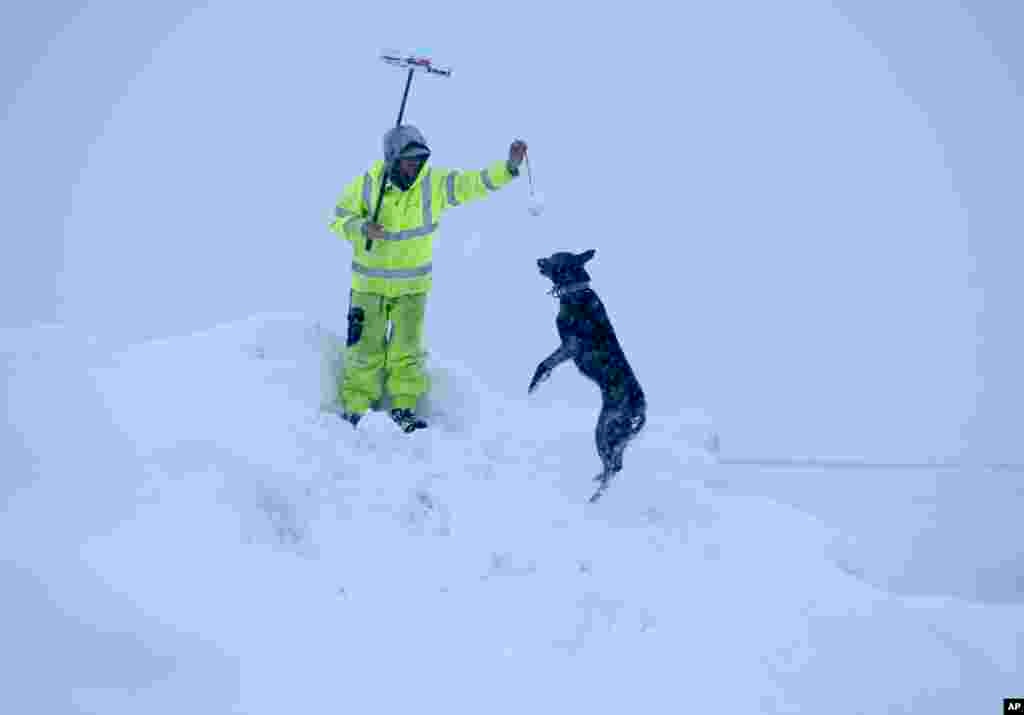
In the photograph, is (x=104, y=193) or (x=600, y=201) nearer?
(x=600, y=201)

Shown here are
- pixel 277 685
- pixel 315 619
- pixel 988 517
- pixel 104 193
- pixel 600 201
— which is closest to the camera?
pixel 277 685

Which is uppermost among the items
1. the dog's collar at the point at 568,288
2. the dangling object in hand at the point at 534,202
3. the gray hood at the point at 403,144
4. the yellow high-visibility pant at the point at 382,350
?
the gray hood at the point at 403,144

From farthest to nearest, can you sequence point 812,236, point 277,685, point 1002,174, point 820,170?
point 1002,174 → point 820,170 → point 812,236 → point 277,685

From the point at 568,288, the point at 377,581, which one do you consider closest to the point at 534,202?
the point at 568,288

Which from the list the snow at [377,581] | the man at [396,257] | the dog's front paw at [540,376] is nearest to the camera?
the snow at [377,581]

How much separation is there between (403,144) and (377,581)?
3037 millimetres

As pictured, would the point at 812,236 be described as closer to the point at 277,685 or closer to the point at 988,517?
the point at 988,517

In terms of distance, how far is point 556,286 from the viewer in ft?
20.4

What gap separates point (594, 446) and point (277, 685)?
3.41 meters

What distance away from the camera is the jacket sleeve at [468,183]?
20.2 feet

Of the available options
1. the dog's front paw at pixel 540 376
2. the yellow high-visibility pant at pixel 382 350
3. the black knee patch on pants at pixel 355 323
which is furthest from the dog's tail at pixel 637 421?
the black knee patch on pants at pixel 355 323

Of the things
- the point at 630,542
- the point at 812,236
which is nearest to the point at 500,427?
the point at 630,542

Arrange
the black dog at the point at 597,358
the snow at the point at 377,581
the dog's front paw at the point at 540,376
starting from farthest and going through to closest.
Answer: the dog's front paw at the point at 540,376, the black dog at the point at 597,358, the snow at the point at 377,581

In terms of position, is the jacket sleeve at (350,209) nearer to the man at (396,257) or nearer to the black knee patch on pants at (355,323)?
the man at (396,257)
